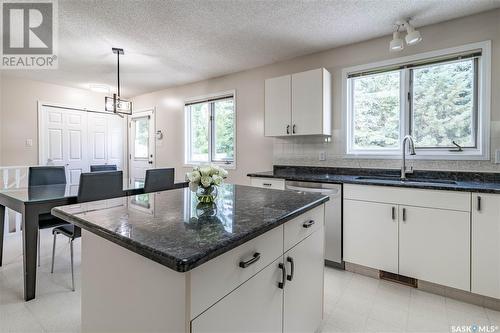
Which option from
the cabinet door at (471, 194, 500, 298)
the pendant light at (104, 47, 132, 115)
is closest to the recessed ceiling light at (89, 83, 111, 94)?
the pendant light at (104, 47, 132, 115)

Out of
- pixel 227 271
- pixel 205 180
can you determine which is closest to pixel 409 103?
pixel 205 180

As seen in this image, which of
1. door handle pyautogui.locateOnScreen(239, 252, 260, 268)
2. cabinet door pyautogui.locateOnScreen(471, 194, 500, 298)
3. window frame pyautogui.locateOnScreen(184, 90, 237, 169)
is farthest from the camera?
window frame pyautogui.locateOnScreen(184, 90, 237, 169)

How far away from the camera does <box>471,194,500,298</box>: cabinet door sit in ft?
6.03

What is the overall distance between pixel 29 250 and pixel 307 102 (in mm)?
2934

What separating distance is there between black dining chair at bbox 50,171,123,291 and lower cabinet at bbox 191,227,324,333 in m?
1.90

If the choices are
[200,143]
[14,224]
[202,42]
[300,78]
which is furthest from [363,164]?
[14,224]

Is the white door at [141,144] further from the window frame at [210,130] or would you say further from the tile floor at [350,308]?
the tile floor at [350,308]

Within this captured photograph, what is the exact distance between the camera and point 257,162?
3830 mm

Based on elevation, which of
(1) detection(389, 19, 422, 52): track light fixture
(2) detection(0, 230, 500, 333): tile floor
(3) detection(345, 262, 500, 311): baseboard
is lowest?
(2) detection(0, 230, 500, 333): tile floor

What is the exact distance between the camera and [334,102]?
3.12 metres

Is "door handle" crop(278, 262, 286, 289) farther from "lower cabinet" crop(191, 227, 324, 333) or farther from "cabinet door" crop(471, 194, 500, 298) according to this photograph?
"cabinet door" crop(471, 194, 500, 298)

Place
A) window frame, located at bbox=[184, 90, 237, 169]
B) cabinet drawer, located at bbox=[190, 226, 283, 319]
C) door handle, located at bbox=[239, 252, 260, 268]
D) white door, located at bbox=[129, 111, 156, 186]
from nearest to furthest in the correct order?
cabinet drawer, located at bbox=[190, 226, 283, 319] < door handle, located at bbox=[239, 252, 260, 268] < window frame, located at bbox=[184, 90, 237, 169] < white door, located at bbox=[129, 111, 156, 186]

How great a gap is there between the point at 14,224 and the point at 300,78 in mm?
4328

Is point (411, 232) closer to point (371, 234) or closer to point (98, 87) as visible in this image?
point (371, 234)
